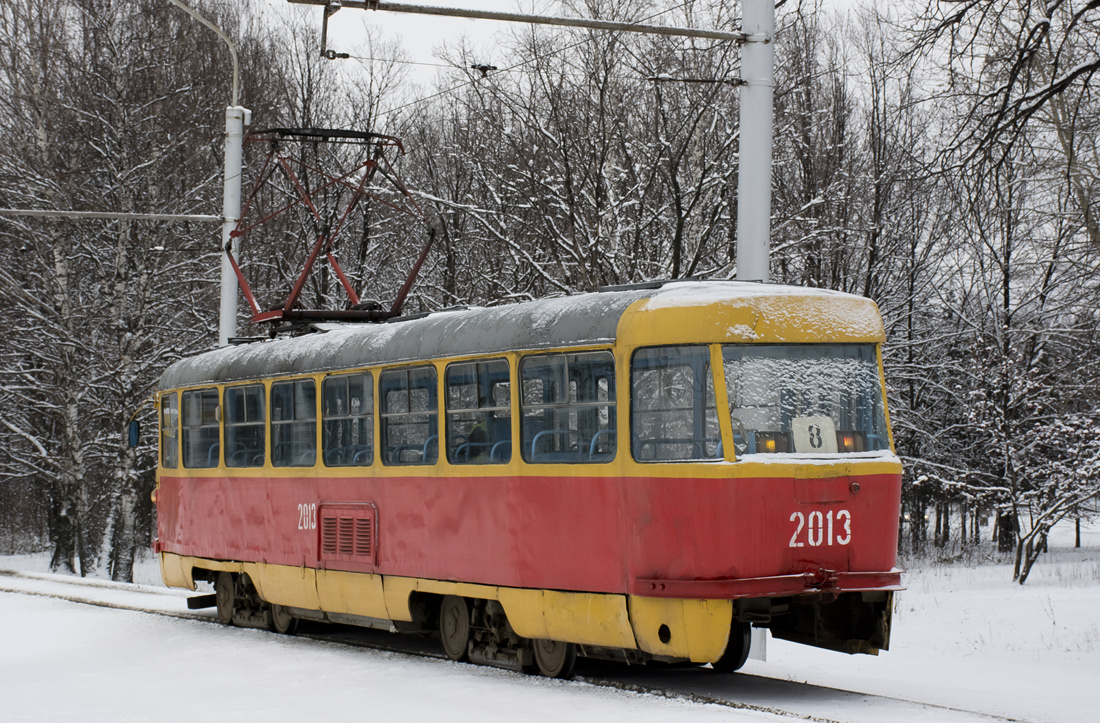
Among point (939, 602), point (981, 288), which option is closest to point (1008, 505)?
point (939, 602)

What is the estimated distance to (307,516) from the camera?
13602 millimetres

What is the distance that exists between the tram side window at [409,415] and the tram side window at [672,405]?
96.5 inches

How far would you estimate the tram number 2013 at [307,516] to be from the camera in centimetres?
1347

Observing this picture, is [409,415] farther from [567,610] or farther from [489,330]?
[567,610]

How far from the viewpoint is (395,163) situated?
34062mm

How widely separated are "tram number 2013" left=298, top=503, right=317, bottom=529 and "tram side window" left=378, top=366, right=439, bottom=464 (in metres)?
1.44

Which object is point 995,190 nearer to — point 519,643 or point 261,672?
point 519,643

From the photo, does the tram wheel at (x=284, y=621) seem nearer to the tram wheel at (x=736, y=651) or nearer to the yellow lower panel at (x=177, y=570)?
the yellow lower panel at (x=177, y=570)

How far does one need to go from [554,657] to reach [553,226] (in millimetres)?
10178

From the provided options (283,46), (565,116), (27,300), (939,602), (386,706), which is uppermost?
(283,46)

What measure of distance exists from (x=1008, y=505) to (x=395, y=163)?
16.6 m

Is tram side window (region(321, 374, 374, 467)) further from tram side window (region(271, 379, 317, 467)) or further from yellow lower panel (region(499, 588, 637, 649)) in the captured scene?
yellow lower panel (region(499, 588, 637, 649))

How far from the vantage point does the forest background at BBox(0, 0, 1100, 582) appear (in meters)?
21.0

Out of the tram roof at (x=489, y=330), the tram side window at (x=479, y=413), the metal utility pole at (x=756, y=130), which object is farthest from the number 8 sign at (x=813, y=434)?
the metal utility pole at (x=756, y=130)
